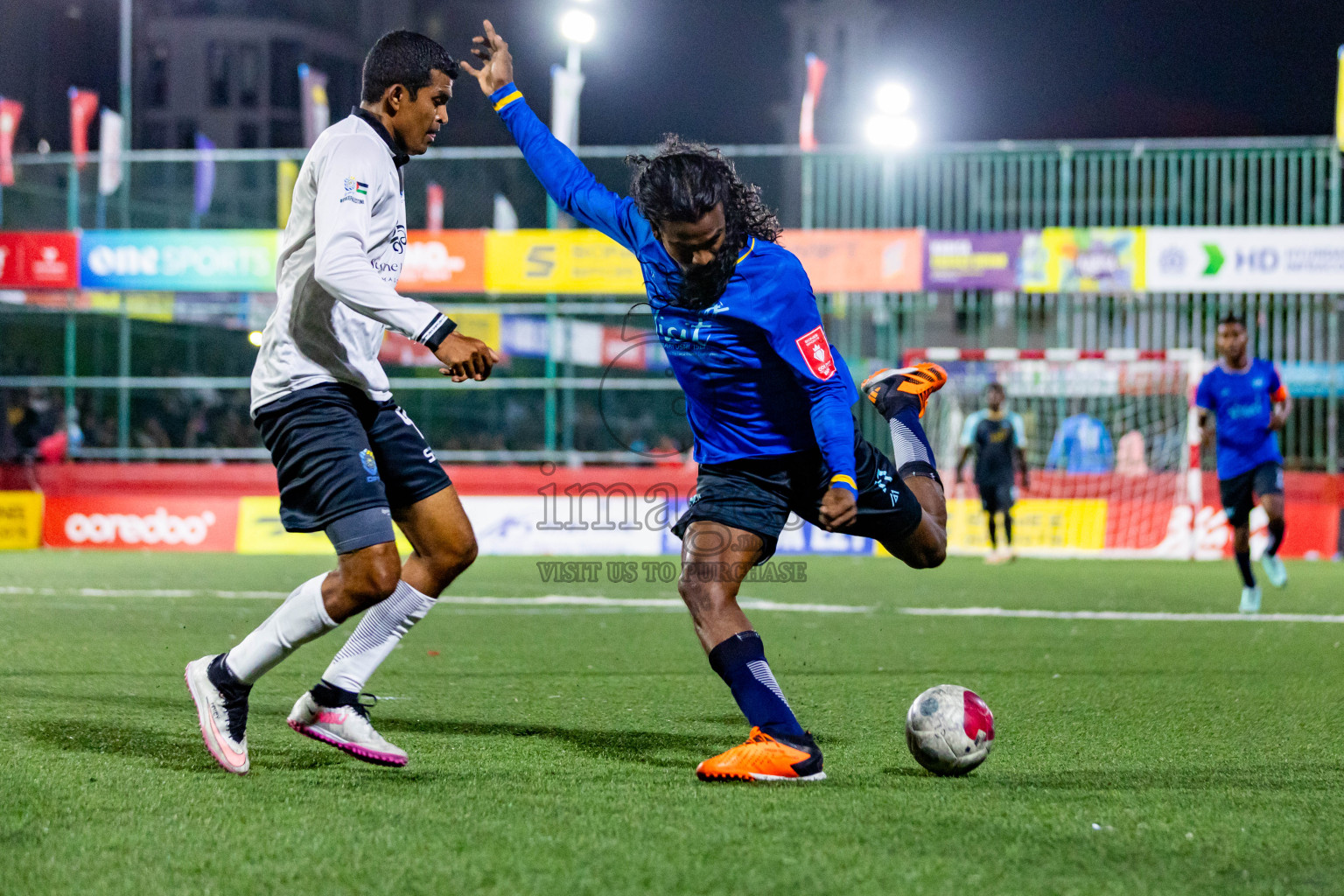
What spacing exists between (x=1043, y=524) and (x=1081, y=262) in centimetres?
343

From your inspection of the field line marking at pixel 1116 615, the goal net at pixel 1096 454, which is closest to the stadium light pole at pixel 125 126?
the goal net at pixel 1096 454

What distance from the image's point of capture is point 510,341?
719 inches

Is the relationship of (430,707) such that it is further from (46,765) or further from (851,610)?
(851,610)

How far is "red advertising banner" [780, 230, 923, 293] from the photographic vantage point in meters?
17.5

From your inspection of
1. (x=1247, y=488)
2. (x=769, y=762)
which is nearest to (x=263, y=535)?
(x=1247, y=488)

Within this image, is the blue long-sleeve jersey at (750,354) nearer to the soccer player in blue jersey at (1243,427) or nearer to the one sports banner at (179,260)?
the soccer player in blue jersey at (1243,427)

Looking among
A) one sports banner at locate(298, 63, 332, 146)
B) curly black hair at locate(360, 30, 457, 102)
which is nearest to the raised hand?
curly black hair at locate(360, 30, 457, 102)

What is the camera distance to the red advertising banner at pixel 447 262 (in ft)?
58.7

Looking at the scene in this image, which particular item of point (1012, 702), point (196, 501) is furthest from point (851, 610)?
point (196, 501)

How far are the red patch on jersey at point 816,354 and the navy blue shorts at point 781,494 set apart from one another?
0.37 m

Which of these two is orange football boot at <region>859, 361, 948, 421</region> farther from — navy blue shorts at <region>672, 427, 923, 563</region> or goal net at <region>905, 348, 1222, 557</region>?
goal net at <region>905, 348, 1222, 557</region>

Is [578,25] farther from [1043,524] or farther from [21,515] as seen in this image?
[21,515]

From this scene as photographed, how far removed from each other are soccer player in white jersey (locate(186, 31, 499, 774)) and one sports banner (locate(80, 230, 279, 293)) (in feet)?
47.6

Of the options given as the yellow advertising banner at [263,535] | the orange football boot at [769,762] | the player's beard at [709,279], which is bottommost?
the yellow advertising banner at [263,535]
